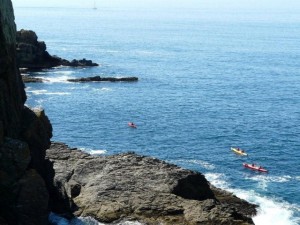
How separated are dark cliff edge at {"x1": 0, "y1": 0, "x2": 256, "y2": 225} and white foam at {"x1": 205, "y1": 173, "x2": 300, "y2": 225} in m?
1.63

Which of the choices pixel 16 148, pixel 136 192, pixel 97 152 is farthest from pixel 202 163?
pixel 16 148

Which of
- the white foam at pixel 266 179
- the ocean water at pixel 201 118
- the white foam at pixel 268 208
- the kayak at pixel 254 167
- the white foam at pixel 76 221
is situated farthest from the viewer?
the kayak at pixel 254 167

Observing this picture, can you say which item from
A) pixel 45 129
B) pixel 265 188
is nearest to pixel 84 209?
pixel 45 129

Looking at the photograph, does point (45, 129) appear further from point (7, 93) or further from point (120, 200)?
point (120, 200)

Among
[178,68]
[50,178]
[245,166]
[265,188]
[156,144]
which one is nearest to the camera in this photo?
[50,178]

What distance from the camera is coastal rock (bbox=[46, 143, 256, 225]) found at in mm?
47875

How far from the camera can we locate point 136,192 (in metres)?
52.5

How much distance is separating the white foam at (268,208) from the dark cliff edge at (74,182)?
5.36ft

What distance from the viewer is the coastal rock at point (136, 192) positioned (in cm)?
4788

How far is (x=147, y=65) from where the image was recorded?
179 metres

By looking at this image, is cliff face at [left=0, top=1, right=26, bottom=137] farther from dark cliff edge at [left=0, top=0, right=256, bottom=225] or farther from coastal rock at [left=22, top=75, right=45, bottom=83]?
coastal rock at [left=22, top=75, right=45, bottom=83]

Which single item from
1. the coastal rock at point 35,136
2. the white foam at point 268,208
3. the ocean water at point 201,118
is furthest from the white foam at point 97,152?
the coastal rock at point 35,136

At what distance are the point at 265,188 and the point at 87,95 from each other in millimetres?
70787

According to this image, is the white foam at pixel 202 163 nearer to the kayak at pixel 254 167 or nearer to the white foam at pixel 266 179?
the kayak at pixel 254 167
